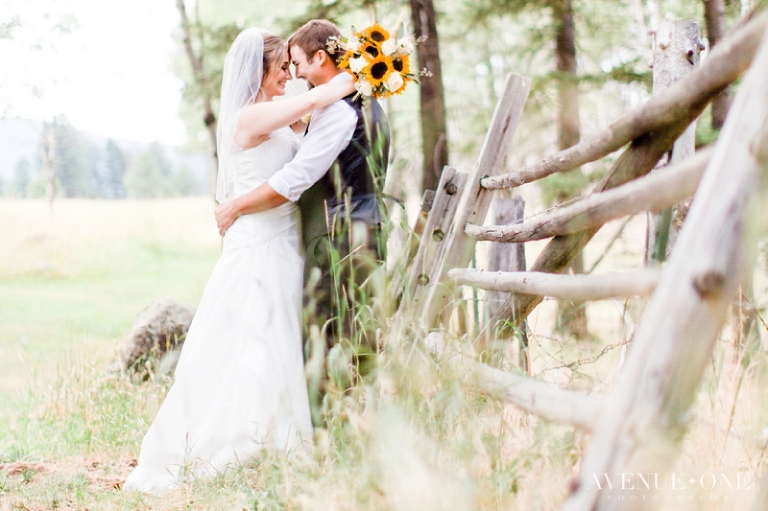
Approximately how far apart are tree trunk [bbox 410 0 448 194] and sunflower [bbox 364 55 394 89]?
3.59 m

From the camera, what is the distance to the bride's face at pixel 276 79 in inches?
147

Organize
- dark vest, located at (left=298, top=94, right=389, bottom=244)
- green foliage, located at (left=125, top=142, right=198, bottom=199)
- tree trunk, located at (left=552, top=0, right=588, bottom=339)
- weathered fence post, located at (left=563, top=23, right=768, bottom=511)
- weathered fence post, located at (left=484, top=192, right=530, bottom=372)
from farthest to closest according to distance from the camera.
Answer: tree trunk, located at (left=552, top=0, right=588, bottom=339)
weathered fence post, located at (left=484, top=192, right=530, bottom=372)
dark vest, located at (left=298, top=94, right=389, bottom=244)
green foliage, located at (left=125, top=142, right=198, bottom=199)
weathered fence post, located at (left=563, top=23, right=768, bottom=511)

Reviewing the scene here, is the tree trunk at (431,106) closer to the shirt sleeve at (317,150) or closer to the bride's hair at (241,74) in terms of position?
the bride's hair at (241,74)

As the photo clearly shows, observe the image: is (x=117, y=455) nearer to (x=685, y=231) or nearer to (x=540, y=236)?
(x=540, y=236)

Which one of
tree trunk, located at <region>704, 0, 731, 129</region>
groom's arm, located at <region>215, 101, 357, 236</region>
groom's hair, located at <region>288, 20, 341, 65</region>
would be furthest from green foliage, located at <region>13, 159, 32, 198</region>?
tree trunk, located at <region>704, 0, 731, 129</region>

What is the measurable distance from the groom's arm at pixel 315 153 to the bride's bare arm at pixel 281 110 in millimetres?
74

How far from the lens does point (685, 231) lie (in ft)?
4.44

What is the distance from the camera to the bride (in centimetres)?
343

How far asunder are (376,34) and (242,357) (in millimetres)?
1867

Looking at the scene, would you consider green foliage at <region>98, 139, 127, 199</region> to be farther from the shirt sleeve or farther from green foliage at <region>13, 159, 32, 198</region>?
the shirt sleeve

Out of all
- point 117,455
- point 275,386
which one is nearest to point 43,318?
point 117,455

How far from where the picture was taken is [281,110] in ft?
11.4

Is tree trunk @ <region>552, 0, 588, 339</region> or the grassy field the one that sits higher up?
tree trunk @ <region>552, 0, 588, 339</region>

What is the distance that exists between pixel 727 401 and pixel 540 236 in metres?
1.13
